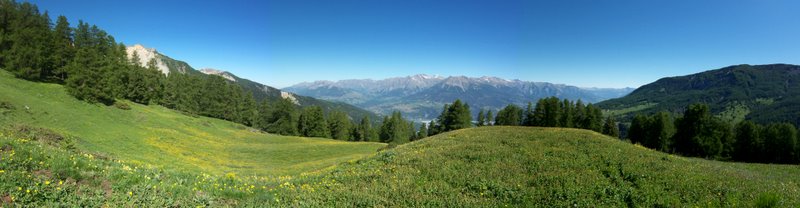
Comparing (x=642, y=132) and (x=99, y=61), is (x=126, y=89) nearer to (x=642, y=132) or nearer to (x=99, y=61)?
(x=99, y=61)

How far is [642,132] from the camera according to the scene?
235 feet

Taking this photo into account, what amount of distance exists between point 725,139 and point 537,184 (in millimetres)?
73467

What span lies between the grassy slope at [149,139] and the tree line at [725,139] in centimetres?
5686

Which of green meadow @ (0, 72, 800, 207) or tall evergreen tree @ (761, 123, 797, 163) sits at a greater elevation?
green meadow @ (0, 72, 800, 207)

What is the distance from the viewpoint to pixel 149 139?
33.8 metres

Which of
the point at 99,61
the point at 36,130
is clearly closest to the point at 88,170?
the point at 36,130

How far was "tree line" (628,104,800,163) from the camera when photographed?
58.6 m

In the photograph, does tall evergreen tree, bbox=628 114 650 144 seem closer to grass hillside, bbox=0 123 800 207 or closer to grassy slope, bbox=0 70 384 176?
grassy slope, bbox=0 70 384 176

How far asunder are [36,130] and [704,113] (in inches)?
3348

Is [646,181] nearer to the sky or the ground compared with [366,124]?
nearer to the sky

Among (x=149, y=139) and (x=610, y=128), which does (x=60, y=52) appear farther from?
(x=610, y=128)

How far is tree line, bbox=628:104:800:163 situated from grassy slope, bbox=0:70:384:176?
5686 centimetres

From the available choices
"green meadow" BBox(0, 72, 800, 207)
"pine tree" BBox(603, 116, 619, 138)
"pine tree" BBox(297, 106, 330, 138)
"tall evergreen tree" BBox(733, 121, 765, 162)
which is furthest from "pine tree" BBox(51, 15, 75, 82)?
"tall evergreen tree" BBox(733, 121, 765, 162)

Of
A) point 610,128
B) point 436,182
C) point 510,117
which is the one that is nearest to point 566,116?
point 610,128
